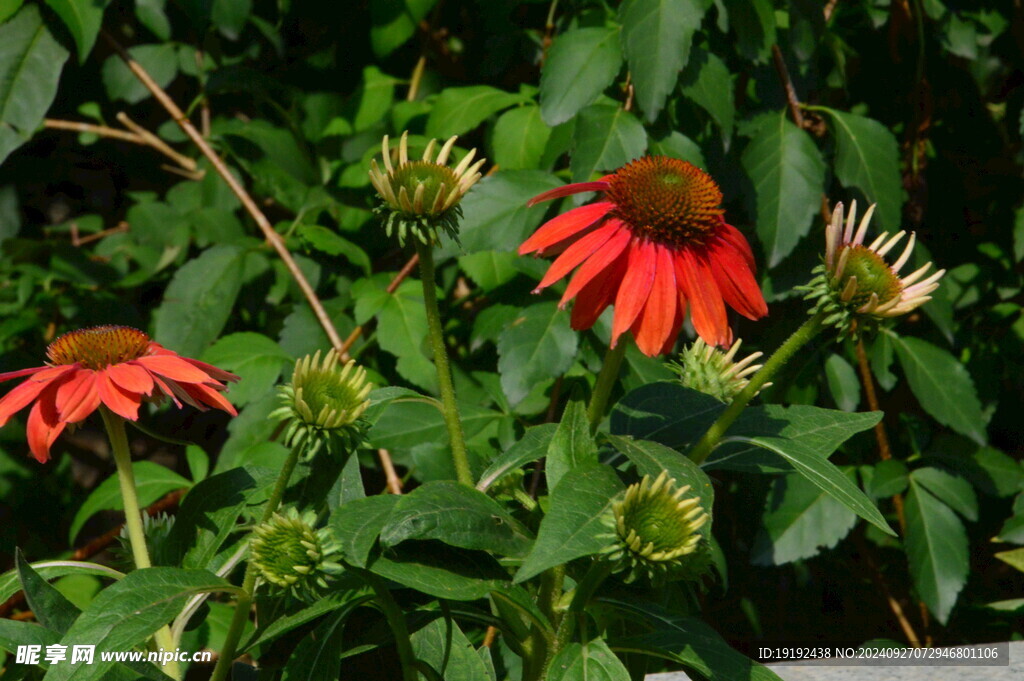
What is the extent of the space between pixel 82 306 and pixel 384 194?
3.85 feet

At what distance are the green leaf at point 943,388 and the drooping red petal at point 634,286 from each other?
900 mm

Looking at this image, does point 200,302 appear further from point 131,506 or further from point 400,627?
point 400,627

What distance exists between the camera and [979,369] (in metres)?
1.71

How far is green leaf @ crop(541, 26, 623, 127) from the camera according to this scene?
126 centimetres

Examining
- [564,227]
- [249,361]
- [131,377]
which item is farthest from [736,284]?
[249,361]

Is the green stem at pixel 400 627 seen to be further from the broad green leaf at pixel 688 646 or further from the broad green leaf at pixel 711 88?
the broad green leaf at pixel 711 88

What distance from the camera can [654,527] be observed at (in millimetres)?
647

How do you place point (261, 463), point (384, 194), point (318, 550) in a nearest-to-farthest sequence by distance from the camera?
point (318, 550) < point (384, 194) < point (261, 463)

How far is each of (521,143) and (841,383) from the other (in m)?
0.60

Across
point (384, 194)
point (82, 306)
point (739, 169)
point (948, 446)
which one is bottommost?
point (948, 446)

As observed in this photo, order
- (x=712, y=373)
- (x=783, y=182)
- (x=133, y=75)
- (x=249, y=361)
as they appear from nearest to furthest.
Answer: (x=712, y=373), (x=783, y=182), (x=249, y=361), (x=133, y=75)

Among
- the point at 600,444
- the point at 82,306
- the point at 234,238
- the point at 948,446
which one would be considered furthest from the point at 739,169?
the point at 82,306

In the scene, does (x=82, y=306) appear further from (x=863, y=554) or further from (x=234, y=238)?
(x=863, y=554)

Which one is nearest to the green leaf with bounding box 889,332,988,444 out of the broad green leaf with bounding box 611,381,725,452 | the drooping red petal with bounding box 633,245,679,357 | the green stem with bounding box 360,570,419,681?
the broad green leaf with bounding box 611,381,725,452
